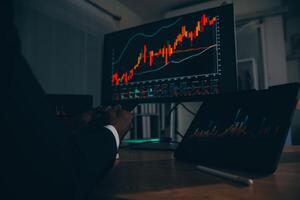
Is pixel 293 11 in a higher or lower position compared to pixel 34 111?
higher

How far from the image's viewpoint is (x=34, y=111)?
14.5 inches

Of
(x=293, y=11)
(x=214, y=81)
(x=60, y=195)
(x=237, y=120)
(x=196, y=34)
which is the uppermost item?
(x=293, y=11)

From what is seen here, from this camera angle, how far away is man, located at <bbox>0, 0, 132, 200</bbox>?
346mm

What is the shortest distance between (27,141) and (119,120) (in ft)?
0.96

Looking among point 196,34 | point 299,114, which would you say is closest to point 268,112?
point 196,34

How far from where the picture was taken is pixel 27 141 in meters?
0.36

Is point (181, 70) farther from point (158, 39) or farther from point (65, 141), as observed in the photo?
point (65, 141)

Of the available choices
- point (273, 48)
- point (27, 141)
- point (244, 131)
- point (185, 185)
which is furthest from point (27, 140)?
point (273, 48)

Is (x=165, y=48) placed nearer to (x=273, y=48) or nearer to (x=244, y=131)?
(x=244, y=131)

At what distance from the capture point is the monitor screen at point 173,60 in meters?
0.84

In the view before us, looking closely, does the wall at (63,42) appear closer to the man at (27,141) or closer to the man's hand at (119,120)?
the man's hand at (119,120)

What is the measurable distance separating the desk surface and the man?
60 millimetres

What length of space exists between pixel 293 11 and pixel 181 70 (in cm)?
370

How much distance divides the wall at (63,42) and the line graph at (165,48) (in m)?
1.37
